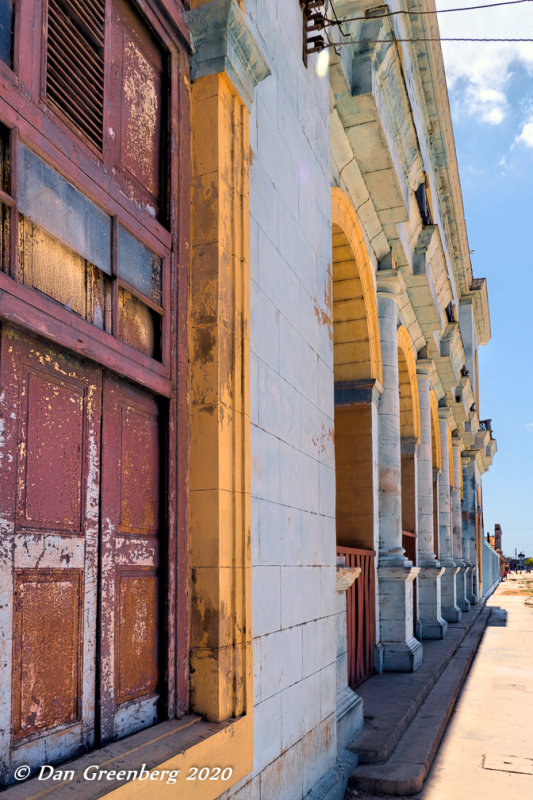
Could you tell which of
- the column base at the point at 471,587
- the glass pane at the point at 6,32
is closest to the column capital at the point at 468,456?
the column base at the point at 471,587

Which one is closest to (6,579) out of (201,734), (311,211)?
(201,734)

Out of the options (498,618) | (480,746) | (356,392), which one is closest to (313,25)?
(356,392)

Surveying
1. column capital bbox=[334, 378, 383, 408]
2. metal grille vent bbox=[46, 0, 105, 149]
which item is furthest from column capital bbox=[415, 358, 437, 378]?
metal grille vent bbox=[46, 0, 105, 149]

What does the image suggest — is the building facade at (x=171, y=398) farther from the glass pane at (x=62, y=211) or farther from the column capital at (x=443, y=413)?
the column capital at (x=443, y=413)

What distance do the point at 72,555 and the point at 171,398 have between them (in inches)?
38.9

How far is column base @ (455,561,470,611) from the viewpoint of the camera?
816 inches

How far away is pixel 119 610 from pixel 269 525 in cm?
121

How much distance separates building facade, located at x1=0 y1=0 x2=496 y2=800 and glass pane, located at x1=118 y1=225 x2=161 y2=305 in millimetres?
11

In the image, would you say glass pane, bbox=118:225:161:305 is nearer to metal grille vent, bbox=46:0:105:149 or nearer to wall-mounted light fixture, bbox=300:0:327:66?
metal grille vent, bbox=46:0:105:149

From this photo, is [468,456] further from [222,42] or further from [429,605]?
[222,42]

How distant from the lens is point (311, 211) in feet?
17.1

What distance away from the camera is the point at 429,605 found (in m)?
13.8

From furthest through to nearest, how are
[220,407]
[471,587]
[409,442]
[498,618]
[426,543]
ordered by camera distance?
[471,587] < [498,618] < [426,543] < [409,442] < [220,407]

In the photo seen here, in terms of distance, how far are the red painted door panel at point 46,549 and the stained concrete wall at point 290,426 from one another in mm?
1190
